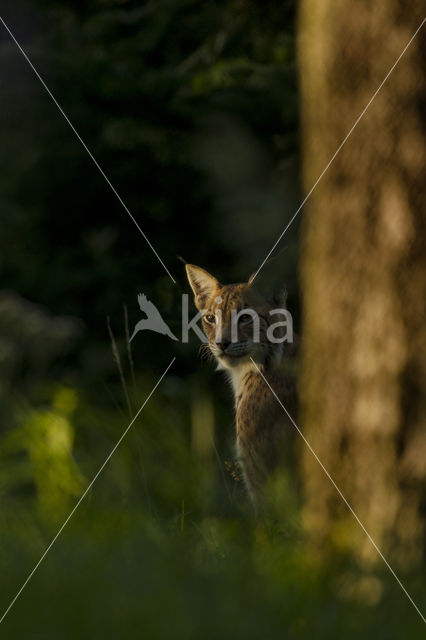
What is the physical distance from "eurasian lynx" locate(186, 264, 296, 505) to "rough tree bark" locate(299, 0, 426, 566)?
85cm

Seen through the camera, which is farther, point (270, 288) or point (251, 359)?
point (270, 288)

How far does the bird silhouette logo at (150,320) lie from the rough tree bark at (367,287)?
2.46 m

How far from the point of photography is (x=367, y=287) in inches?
111

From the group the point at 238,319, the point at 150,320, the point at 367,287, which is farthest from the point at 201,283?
the point at 150,320

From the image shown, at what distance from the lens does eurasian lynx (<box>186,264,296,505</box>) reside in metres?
3.84

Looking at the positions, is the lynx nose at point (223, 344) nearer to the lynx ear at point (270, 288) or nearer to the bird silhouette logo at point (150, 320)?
the lynx ear at point (270, 288)

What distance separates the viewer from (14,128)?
6.11 m

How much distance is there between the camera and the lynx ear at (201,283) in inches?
156

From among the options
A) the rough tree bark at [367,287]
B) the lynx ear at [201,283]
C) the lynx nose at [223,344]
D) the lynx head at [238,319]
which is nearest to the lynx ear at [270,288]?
the lynx head at [238,319]

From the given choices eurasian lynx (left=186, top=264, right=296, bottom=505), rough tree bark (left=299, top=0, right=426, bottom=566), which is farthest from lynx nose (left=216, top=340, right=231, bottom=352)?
rough tree bark (left=299, top=0, right=426, bottom=566)

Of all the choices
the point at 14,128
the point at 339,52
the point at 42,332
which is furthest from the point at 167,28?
the point at 339,52

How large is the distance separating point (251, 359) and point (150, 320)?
62.1 inches

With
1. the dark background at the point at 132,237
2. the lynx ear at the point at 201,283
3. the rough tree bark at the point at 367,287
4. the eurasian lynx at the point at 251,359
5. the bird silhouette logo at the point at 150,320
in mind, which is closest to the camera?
the rough tree bark at the point at 367,287

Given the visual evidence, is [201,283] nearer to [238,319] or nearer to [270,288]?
[238,319]
